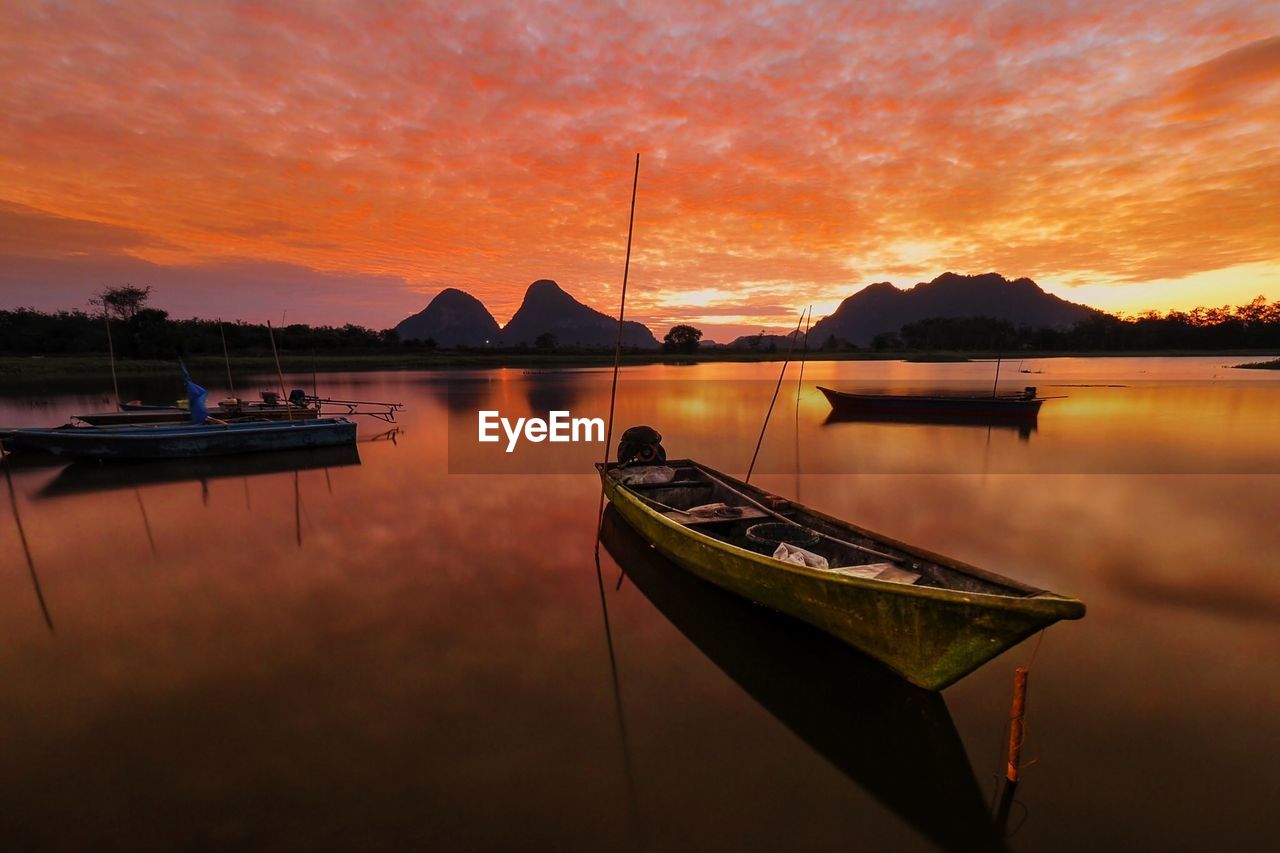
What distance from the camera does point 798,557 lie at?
7766mm

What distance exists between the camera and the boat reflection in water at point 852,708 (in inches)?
204

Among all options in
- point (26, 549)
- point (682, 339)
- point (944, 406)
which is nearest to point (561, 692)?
point (26, 549)

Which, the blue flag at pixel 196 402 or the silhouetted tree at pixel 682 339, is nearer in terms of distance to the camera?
the blue flag at pixel 196 402

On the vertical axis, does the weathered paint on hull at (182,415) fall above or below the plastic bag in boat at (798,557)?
below

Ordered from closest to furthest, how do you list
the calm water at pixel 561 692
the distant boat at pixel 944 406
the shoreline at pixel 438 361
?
the calm water at pixel 561 692 < the distant boat at pixel 944 406 < the shoreline at pixel 438 361

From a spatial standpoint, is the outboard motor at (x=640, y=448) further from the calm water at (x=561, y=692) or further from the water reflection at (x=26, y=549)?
the water reflection at (x=26, y=549)

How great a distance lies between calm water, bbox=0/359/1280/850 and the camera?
506cm

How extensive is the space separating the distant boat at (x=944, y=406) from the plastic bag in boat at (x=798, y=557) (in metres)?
29.2

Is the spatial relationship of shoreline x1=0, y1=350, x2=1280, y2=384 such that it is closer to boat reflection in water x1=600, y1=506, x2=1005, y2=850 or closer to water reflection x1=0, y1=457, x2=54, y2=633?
water reflection x1=0, y1=457, x2=54, y2=633

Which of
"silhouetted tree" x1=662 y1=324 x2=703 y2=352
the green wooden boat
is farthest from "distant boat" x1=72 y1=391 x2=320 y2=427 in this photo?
"silhouetted tree" x1=662 y1=324 x2=703 y2=352

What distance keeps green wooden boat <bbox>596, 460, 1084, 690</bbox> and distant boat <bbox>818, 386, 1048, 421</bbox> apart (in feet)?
90.7

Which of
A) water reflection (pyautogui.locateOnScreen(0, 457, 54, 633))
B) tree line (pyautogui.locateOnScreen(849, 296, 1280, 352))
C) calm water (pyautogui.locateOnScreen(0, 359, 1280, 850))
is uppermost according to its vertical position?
tree line (pyautogui.locateOnScreen(849, 296, 1280, 352))

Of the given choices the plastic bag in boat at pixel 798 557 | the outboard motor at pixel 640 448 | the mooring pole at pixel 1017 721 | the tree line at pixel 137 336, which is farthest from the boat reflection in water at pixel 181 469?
the tree line at pixel 137 336

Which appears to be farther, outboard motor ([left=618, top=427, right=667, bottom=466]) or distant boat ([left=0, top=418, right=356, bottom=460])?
distant boat ([left=0, top=418, right=356, bottom=460])
